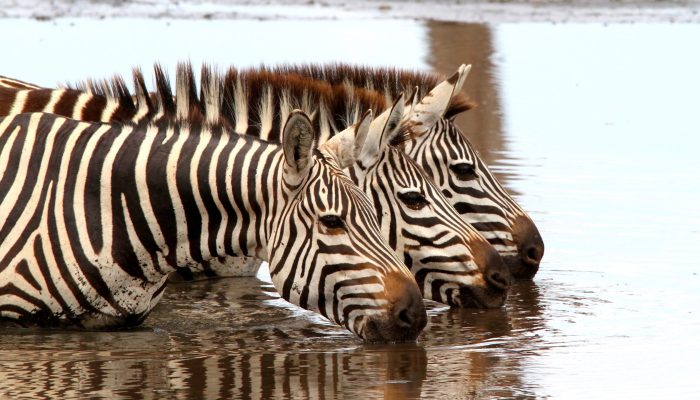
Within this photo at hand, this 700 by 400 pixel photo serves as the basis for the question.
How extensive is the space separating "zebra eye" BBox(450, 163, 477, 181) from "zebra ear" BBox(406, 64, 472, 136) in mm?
461

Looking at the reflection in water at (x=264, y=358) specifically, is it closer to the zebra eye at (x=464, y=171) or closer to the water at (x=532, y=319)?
the water at (x=532, y=319)

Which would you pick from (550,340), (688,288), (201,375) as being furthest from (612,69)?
(201,375)

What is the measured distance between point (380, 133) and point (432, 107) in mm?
1011

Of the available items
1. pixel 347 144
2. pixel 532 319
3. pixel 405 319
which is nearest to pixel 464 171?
pixel 532 319

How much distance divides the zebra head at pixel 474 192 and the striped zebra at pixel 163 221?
1890 millimetres

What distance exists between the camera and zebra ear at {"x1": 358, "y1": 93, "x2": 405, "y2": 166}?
28.8ft

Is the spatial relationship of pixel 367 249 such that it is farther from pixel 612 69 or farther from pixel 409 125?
pixel 612 69

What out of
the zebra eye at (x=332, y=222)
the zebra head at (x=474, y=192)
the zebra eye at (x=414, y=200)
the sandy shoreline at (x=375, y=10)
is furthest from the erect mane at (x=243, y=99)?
the sandy shoreline at (x=375, y=10)

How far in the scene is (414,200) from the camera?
30.5 feet

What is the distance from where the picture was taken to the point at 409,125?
983cm

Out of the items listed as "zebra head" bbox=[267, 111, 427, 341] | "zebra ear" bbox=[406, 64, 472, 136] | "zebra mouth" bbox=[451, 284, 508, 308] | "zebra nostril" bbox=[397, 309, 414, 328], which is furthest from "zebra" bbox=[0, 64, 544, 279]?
"zebra nostril" bbox=[397, 309, 414, 328]

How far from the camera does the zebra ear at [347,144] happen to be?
8.38m

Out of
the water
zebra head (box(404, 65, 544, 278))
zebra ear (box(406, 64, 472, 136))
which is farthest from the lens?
zebra head (box(404, 65, 544, 278))

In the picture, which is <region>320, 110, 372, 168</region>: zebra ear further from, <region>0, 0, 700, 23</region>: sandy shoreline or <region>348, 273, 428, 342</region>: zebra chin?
<region>0, 0, 700, 23</region>: sandy shoreline
